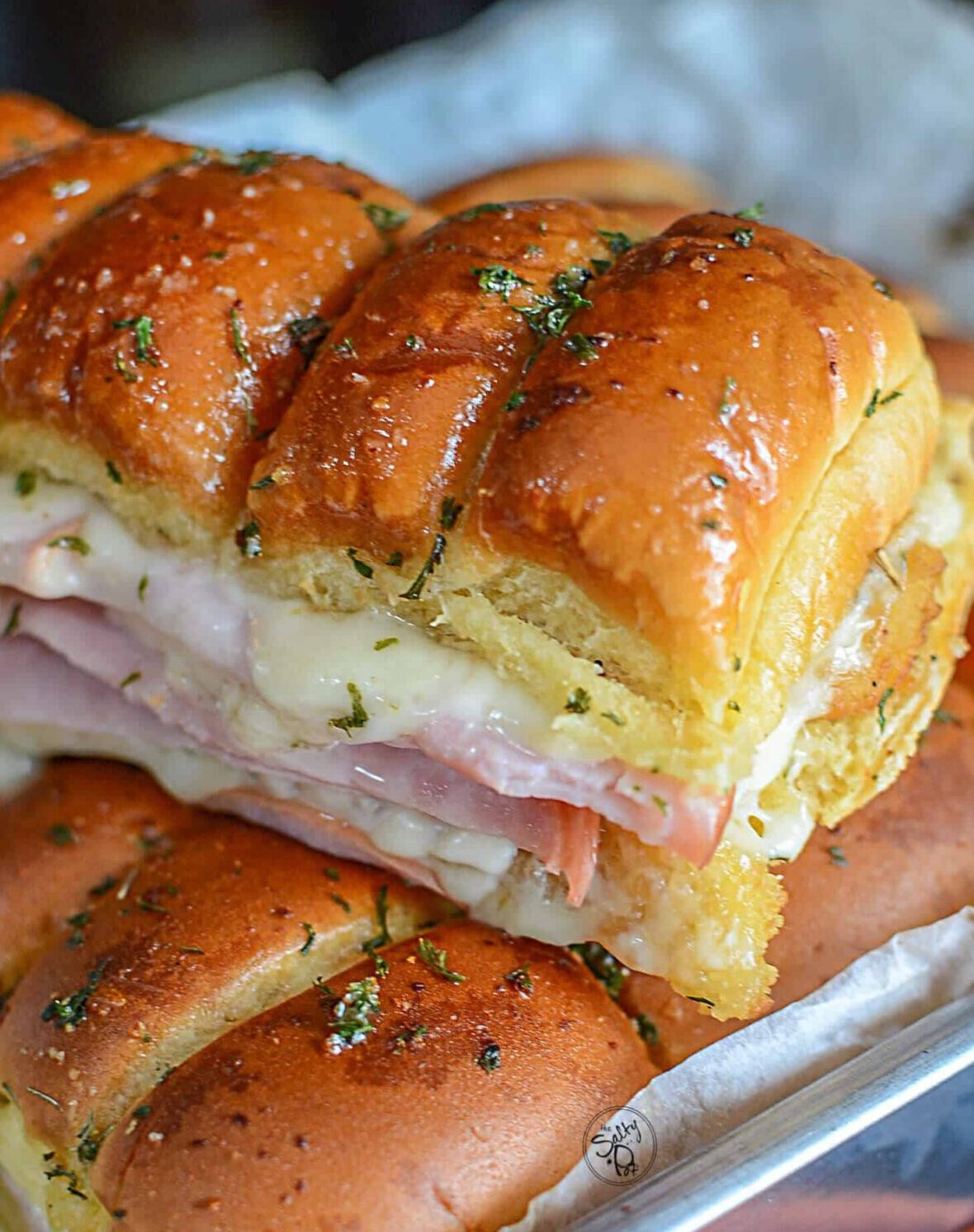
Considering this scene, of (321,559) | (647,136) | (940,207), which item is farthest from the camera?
(647,136)

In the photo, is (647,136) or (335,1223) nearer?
(335,1223)

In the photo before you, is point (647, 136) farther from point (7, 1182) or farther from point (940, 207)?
point (7, 1182)

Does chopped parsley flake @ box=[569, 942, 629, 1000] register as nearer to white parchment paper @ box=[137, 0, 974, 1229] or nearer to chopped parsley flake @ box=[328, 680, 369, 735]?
chopped parsley flake @ box=[328, 680, 369, 735]

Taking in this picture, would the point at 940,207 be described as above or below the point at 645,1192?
above

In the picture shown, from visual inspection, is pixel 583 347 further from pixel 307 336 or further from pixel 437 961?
pixel 437 961

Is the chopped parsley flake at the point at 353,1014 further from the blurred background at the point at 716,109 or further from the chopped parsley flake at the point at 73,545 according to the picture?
the blurred background at the point at 716,109

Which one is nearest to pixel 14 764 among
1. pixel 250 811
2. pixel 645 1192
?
pixel 250 811

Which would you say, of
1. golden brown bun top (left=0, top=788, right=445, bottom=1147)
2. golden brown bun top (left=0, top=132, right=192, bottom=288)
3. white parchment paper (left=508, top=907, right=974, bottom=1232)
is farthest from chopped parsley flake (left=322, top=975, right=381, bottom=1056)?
golden brown bun top (left=0, top=132, right=192, bottom=288)
